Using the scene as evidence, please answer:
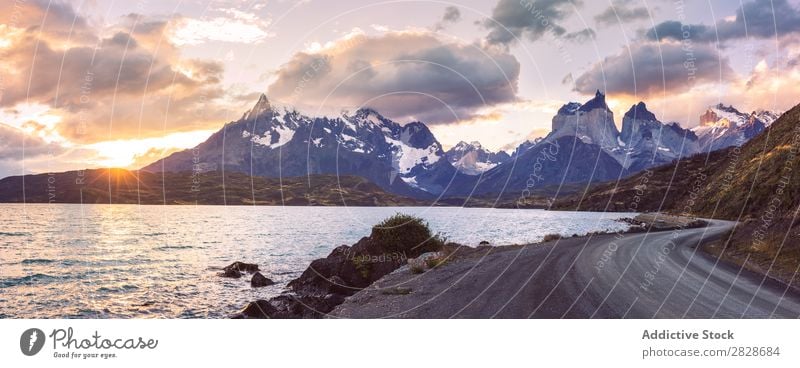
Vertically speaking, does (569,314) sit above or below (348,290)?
above

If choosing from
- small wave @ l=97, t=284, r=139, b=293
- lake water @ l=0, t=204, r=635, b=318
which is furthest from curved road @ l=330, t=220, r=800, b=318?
small wave @ l=97, t=284, r=139, b=293

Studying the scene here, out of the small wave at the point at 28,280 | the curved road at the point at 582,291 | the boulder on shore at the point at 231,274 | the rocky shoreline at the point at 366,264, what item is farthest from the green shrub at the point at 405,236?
the small wave at the point at 28,280

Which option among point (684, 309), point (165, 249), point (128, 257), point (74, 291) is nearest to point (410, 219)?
point (684, 309)

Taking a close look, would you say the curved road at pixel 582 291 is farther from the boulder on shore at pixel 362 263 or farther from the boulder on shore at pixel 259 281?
the boulder on shore at pixel 259 281

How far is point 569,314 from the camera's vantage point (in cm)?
1673

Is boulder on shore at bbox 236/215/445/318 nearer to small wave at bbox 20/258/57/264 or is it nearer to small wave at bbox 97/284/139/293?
small wave at bbox 97/284/139/293

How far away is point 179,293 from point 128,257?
3254cm
